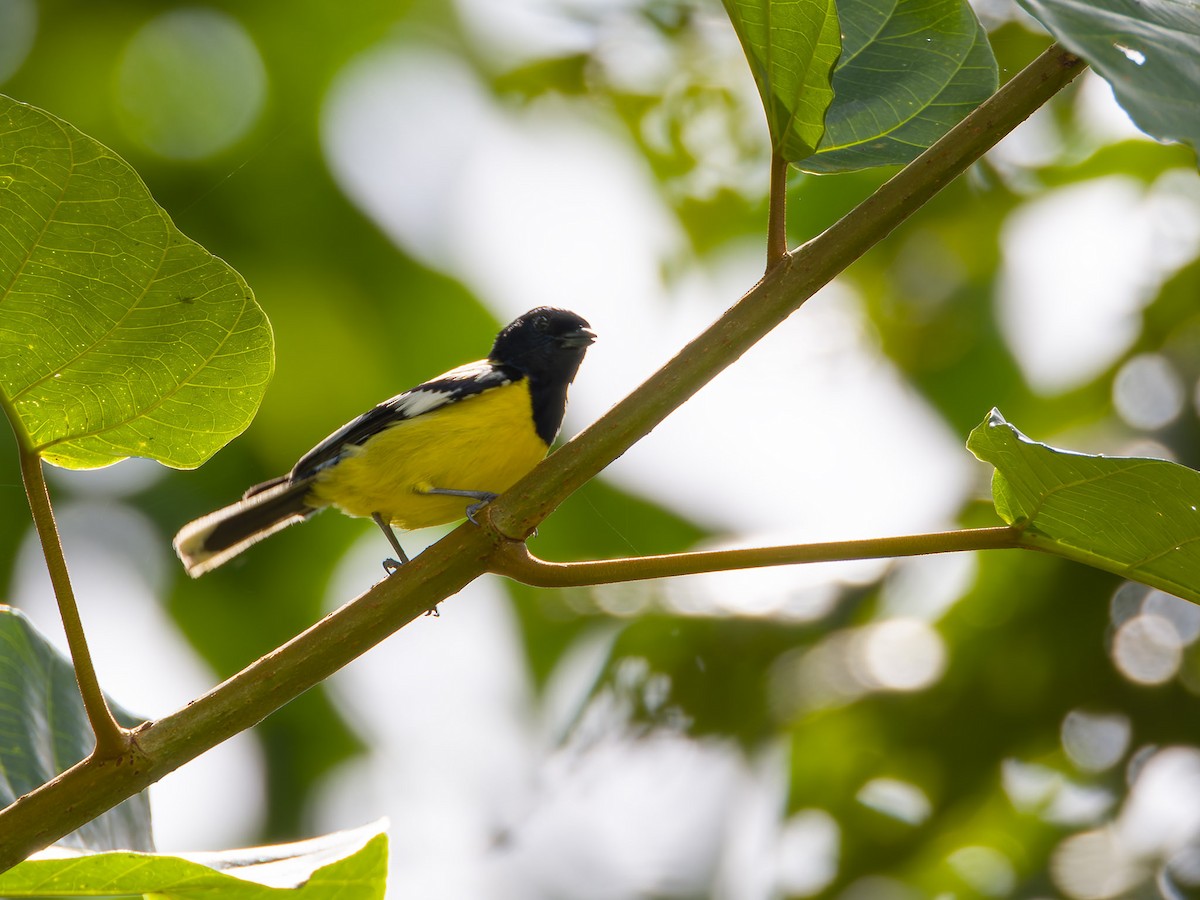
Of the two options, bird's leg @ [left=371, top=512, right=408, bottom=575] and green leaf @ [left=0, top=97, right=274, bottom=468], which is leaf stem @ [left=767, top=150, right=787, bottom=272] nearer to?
green leaf @ [left=0, top=97, right=274, bottom=468]

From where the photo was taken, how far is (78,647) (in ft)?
4.61

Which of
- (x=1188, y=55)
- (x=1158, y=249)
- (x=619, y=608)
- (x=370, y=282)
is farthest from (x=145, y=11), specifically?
(x=1188, y=55)

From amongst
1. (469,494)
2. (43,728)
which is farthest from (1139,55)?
(469,494)

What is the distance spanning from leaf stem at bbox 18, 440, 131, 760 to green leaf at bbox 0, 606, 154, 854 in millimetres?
470

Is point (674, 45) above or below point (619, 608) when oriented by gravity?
above

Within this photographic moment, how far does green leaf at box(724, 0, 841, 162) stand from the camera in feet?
4.90

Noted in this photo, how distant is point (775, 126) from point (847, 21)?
40 cm

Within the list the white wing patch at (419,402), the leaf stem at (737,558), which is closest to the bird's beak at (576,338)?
the white wing patch at (419,402)

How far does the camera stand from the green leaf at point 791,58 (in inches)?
58.8

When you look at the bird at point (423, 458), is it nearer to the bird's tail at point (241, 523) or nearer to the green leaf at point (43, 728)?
the bird's tail at point (241, 523)

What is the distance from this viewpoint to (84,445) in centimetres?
168

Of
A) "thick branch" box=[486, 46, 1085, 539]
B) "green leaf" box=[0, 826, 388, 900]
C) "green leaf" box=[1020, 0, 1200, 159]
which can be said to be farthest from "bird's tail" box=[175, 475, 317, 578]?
"green leaf" box=[1020, 0, 1200, 159]

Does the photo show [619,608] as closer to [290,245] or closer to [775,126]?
[290,245]

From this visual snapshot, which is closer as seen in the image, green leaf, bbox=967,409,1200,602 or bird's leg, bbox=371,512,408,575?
green leaf, bbox=967,409,1200,602
